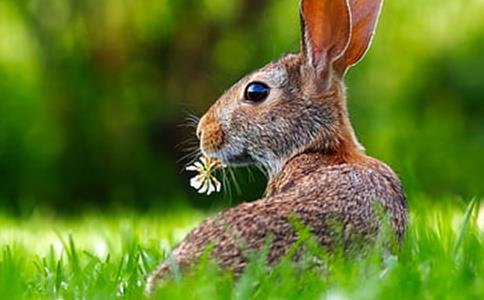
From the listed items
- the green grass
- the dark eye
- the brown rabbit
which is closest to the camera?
the green grass

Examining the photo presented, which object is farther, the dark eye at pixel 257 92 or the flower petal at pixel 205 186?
the flower petal at pixel 205 186

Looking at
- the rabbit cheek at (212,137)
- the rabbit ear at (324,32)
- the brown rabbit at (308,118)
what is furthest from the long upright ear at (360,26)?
the rabbit cheek at (212,137)

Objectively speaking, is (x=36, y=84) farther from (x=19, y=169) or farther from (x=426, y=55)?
(x=426, y=55)

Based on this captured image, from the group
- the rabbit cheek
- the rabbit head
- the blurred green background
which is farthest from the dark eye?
the blurred green background

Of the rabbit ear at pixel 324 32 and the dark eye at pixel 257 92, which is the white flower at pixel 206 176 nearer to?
the dark eye at pixel 257 92

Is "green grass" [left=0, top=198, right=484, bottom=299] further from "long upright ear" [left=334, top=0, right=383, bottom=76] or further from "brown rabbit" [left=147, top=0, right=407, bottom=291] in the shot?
"long upright ear" [left=334, top=0, right=383, bottom=76]

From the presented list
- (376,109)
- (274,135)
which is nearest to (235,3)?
(376,109)
